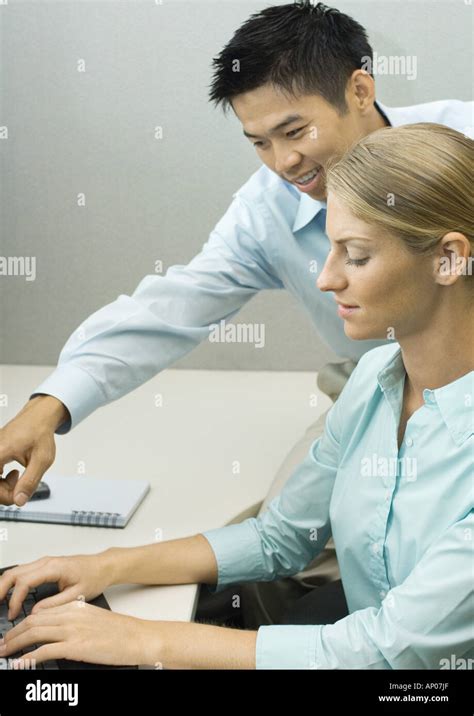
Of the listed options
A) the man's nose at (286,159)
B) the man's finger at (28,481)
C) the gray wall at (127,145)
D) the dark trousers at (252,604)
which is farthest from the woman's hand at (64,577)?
the gray wall at (127,145)

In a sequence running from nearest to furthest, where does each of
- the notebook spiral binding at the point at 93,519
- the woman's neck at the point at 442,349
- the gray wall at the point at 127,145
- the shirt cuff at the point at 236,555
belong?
the woman's neck at the point at 442,349, the shirt cuff at the point at 236,555, the notebook spiral binding at the point at 93,519, the gray wall at the point at 127,145

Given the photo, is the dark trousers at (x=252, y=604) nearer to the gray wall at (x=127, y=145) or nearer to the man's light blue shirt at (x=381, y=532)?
the man's light blue shirt at (x=381, y=532)

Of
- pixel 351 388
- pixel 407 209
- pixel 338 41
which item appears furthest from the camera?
pixel 338 41

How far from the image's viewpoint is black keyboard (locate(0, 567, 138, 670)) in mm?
829

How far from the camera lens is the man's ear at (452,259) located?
Result: 2.79 ft

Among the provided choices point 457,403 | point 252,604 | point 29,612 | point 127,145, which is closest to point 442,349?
point 457,403

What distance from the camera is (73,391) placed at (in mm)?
1221

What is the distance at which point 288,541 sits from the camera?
1.09m

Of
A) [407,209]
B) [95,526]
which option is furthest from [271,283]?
[407,209]

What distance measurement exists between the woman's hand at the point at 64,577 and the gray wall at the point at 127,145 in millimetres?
966

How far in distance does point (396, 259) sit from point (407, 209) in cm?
5

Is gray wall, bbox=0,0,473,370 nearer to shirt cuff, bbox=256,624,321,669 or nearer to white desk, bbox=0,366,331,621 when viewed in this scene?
white desk, bbox=0,366,331,621

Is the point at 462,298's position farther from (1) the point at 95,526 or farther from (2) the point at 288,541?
(1) the point at 95,526

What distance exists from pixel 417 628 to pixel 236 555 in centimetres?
31
